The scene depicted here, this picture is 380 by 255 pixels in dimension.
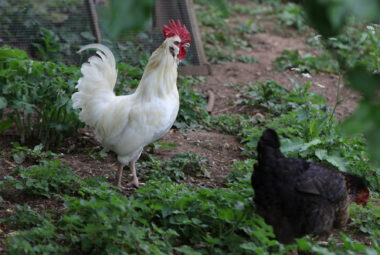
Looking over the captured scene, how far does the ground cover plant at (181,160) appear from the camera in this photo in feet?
10.3

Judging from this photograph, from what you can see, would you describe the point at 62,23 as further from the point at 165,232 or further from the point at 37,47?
the point at 165,232

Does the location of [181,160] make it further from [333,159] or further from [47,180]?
[333,159]

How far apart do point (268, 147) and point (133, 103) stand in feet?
5.58

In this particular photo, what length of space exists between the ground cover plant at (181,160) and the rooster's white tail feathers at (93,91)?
0.46 metres

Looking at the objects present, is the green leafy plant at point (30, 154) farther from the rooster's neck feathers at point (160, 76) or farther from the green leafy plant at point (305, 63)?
the green leafy plant at point (305, 63)

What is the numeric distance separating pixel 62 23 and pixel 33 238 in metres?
5.20

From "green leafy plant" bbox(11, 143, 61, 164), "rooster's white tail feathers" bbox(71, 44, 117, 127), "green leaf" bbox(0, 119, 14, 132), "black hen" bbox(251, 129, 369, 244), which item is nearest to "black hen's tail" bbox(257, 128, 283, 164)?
"black hen" bbox(251, 129, 369, 244)

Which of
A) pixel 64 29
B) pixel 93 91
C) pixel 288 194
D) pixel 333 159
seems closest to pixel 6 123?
pixel 93 91

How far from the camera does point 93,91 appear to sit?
4.59 m

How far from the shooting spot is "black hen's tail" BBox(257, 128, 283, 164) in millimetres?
3326

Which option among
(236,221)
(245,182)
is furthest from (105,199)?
(245,182)

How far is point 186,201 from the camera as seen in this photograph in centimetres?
361

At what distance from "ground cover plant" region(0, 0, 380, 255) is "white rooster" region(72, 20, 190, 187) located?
42 centimetres

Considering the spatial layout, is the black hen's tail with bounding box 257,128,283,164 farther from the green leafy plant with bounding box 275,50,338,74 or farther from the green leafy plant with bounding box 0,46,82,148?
the green leafy plant with bounding box 275,50,338,74
